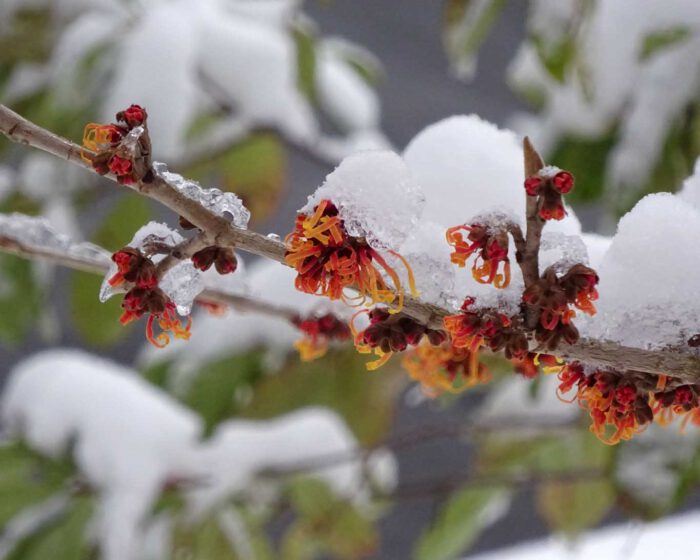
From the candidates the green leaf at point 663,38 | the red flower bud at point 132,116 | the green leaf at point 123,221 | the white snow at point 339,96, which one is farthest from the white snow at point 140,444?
the red flower bud at point 132,116

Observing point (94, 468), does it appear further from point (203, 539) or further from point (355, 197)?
point (355, 197)

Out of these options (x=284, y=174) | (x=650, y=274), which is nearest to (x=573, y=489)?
(x=284, y=174)

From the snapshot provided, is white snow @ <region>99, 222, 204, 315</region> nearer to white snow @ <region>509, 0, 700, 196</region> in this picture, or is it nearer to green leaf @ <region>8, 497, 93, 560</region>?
white snow @ <region>509, 0, 700, 196</region>

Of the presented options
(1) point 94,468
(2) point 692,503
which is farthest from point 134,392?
(2) point 692,503

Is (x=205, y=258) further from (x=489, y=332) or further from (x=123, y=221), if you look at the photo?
(x=123, y=221)

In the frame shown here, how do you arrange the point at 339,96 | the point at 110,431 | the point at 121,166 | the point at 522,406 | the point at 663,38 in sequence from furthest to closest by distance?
1. the point at 339,96
2. the point at 522,406
3. the point at 110,431
4. the point at 663,38
5. the point at 121,166

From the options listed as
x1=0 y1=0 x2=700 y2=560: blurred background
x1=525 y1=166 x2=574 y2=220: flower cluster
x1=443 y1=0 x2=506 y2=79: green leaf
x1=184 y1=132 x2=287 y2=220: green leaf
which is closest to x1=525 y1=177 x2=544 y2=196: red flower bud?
x1=525 y1=166 x2=574 y2=220: flower cluster
